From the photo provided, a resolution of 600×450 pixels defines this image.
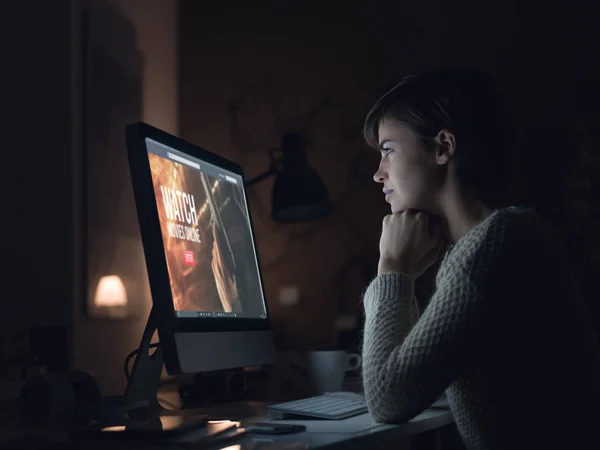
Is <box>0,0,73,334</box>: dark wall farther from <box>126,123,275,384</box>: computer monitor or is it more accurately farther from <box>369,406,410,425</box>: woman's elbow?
<box>369,406,410,425</box>: woman's elbow

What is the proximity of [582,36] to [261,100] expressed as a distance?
963 millimetres

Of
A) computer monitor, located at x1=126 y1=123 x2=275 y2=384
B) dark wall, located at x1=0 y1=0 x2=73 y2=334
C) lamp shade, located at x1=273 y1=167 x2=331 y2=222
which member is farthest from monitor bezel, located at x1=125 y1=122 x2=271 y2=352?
lamp shade, located at x1=273 y1=167 x2=331 y2=222

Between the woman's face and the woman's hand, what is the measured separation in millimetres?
29

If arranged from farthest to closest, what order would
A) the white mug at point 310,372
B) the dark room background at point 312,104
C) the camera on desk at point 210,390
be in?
the dark room background at point 312,104 < the white mug at point 310,372 < the camera on desk at point 210,390

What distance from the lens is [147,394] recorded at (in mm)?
1568

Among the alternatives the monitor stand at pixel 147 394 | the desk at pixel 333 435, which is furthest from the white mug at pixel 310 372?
the desk at pixel 333 435

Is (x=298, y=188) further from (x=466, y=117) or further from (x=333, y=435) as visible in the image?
(x=333, y=435)

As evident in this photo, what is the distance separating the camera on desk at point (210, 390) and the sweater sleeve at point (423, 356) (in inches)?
25.7

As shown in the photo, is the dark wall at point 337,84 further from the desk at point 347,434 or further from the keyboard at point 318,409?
the desk at point 347,434

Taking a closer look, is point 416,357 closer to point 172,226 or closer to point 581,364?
point 581,364

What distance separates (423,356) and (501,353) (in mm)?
126

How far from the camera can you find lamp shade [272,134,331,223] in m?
2.27

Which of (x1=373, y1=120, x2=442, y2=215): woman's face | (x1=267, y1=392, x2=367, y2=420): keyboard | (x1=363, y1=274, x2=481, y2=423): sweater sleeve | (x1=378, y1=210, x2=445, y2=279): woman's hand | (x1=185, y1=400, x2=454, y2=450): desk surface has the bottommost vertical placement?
(x1=185, y1=400, x2=454, y2=450): desk surface

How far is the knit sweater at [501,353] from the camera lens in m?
1.21
